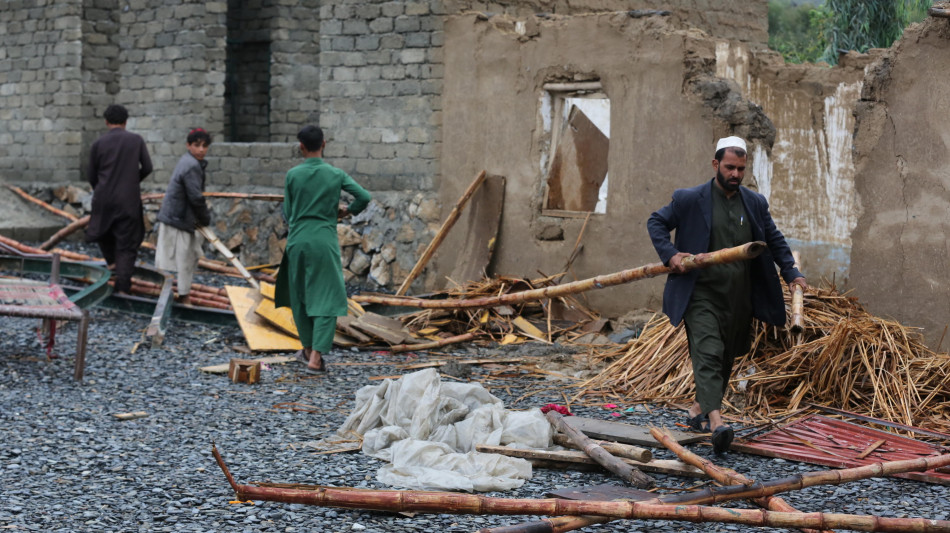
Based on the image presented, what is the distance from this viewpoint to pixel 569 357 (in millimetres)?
8438

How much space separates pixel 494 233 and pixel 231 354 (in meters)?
3.15

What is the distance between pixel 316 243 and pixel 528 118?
343cm

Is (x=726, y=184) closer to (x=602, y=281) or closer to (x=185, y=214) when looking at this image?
(x=602, y=281)

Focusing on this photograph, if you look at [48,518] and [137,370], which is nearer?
[48,518]

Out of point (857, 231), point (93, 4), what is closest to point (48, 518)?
point (857, 231)

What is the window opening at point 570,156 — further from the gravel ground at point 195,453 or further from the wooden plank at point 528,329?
the gravel ground at point 195,453

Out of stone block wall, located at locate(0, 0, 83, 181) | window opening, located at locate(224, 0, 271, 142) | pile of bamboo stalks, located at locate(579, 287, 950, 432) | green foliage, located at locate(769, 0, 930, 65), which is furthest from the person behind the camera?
green foliage, located at locate(769, 0, 930, 65)

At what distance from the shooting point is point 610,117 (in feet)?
31.6

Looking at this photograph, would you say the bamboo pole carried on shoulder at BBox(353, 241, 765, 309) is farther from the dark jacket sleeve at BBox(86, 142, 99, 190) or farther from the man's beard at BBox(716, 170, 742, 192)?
the dark jacket sleeve at BBox(86, 142, 99, 190)

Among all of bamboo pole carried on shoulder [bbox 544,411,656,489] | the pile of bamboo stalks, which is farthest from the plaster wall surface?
bamboo pole carried on shoulder [bbox 544,411,656,489]

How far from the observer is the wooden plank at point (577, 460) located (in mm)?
5168

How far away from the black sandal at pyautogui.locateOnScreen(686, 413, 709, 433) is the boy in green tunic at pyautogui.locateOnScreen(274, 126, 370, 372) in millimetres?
2851

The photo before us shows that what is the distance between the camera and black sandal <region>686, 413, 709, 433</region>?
19.4 feet

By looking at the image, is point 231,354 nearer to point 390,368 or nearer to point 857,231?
point 390,368
